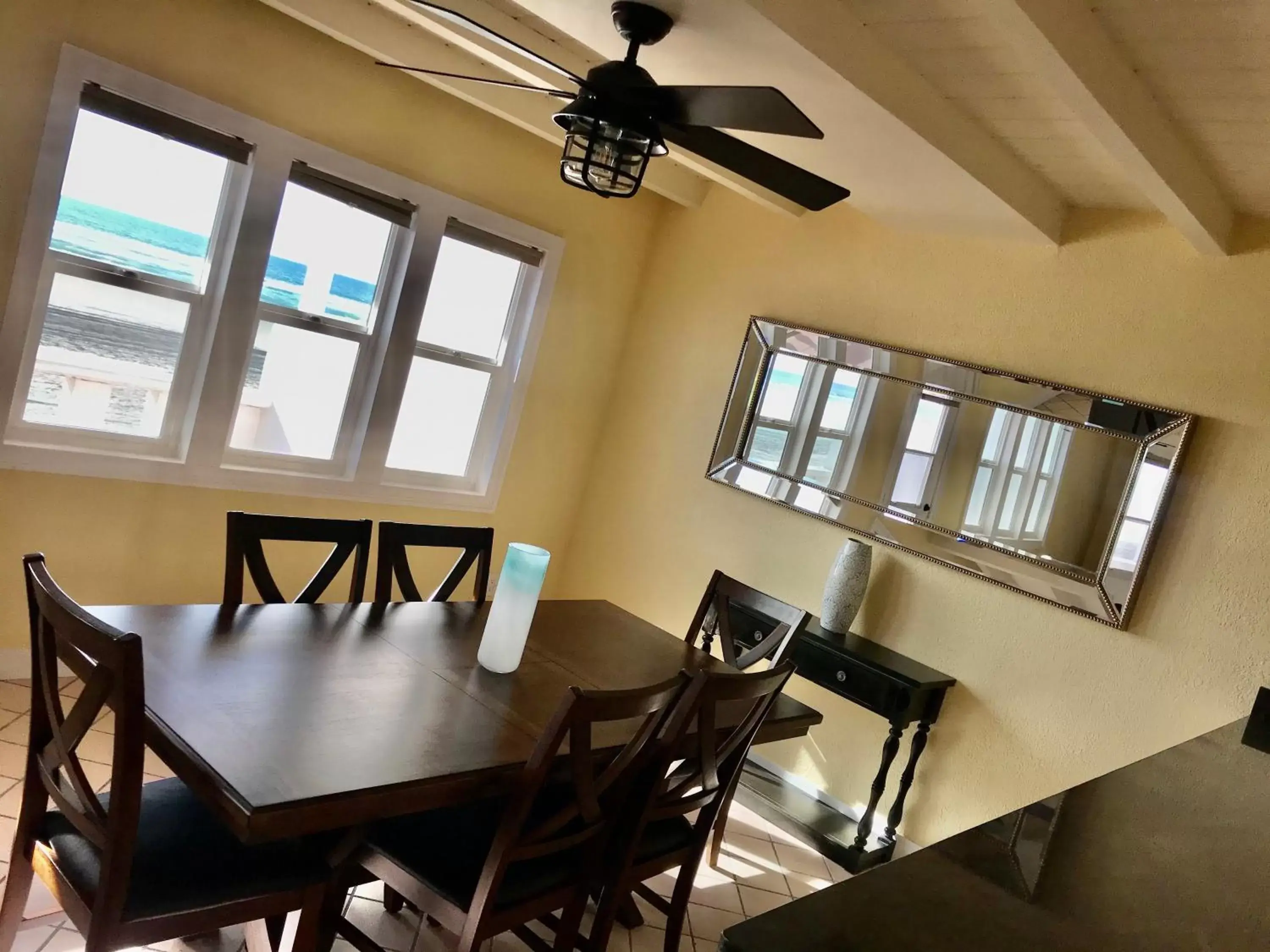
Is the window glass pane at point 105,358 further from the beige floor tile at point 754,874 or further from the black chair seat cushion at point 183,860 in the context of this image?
the beige floor tile at point 754,874

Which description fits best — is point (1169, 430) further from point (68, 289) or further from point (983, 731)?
point (68, 289)

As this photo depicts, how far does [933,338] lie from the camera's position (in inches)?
138

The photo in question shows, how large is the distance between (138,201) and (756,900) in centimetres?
305

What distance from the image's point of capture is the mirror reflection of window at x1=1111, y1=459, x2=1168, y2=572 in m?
2.89

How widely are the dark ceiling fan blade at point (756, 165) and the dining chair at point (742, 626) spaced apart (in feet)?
4.18

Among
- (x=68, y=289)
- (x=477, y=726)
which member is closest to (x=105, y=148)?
(x=68, y=289)

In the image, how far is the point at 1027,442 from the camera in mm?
3172

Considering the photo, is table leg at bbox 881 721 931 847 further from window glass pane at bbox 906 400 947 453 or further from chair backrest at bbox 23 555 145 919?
chair backrest at bbox 23 555 145 919

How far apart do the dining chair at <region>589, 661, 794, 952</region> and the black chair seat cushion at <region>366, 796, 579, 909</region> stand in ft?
0.52

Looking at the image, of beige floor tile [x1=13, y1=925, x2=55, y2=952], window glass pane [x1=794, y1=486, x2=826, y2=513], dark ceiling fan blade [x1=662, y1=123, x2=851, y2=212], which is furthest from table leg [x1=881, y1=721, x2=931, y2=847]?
beige floor tile [x1=13, y1=925, x2=55, y2=952]

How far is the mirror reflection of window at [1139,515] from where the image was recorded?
2887 millimetres

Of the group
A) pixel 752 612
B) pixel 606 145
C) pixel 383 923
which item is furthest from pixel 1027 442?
pixel 383 923

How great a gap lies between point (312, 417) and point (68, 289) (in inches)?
38.4

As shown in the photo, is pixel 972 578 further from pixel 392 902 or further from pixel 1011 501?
pixel 392 902
